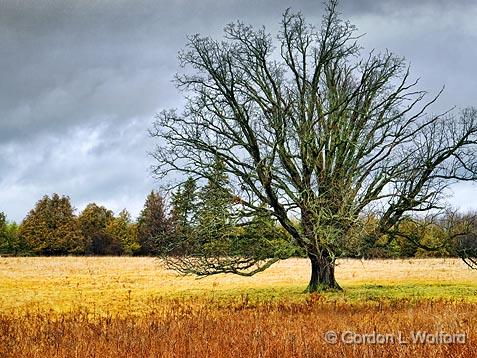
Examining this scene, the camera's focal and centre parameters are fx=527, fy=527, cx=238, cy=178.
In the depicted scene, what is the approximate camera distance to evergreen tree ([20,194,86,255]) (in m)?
82.9

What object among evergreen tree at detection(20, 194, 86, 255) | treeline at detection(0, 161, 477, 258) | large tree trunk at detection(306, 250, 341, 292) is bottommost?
large tree trunk at detection(306, 250, 341, 292)

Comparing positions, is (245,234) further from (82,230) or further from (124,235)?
(82,230)

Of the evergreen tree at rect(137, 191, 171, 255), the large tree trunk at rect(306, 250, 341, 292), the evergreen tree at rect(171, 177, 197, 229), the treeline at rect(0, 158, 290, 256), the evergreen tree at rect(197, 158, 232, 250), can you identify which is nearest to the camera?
the evergreen tree at rect(197, 158, 232, 250)

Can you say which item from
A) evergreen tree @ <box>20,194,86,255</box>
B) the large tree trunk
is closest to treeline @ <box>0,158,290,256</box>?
evergreen tree @ <box>20,194,86,255</box>

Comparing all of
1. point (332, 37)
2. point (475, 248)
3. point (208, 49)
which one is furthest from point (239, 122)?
point (475, 248)

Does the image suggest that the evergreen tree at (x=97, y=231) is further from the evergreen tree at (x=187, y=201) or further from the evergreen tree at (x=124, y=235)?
the evergreen tree at (x=187, y=201)

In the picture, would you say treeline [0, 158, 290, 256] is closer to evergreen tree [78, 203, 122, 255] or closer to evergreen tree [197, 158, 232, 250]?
evergreen tree [78, 203, 122, 255]

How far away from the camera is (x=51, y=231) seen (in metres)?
84.0

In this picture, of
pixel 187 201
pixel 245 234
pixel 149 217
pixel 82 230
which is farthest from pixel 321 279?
pixel 82 230

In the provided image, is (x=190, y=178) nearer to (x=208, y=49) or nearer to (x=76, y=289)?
(x=208, y=49)

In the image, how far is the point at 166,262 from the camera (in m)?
20.3

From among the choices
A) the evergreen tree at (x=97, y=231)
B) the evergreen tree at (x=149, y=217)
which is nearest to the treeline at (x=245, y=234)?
the evergreen tree at (x=149, y=217)

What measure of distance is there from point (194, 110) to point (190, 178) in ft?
9.52

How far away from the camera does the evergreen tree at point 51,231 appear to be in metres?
82.9
